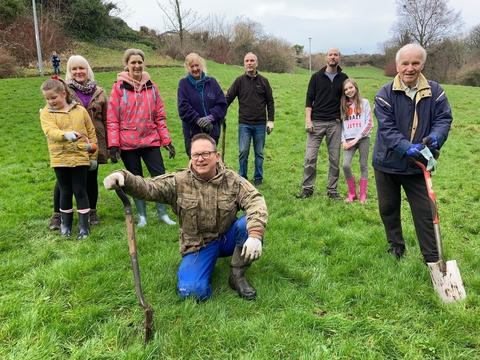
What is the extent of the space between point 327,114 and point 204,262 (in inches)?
145

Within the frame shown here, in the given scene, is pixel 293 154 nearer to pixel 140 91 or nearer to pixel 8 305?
pixel 140 91

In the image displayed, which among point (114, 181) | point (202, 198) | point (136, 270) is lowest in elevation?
point (136, 270)

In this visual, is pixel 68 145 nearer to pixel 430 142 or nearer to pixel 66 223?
pixel 66 223

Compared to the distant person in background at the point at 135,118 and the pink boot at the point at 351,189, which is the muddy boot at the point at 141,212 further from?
the pink boot at the point at 351,189

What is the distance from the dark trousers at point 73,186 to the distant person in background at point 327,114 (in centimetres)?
352

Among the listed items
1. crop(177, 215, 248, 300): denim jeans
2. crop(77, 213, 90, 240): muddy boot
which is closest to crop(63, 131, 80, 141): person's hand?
crop(77, 213, 90, 240): muddy boot

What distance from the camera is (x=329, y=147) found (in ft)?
19.6

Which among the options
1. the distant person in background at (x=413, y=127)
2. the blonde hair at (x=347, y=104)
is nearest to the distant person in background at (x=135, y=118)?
the distant person in background at (x=413, y=127)

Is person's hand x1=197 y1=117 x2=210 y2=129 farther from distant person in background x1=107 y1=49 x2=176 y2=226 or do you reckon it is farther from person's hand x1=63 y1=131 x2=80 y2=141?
A: person's hand x1=63 y1=131 x2=80 y2=141

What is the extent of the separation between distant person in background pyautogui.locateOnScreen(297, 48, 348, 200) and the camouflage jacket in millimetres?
3022

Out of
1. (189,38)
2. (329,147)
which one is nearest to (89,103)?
(329,147)

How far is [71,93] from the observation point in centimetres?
434

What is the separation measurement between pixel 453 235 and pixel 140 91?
15.1 ft

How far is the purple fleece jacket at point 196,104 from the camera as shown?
498 centimetres
